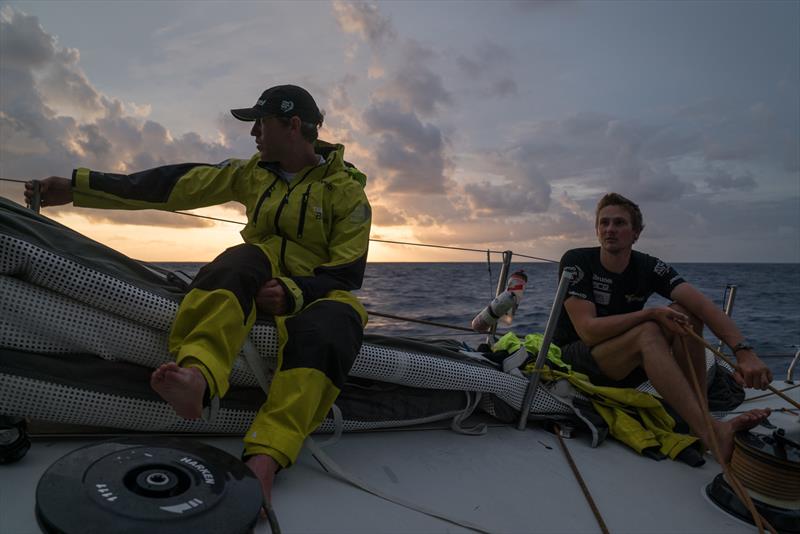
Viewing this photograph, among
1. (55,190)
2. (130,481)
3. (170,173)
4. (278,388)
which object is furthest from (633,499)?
(55,190)

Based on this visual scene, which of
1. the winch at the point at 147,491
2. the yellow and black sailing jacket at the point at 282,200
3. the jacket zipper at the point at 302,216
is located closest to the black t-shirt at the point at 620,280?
the yellow and black sailing jacket at the point at 282,200

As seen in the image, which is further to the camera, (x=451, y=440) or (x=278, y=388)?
(x=451, y=440)

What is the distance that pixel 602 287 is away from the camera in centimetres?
259

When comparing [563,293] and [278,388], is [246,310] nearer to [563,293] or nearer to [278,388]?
[278,388]

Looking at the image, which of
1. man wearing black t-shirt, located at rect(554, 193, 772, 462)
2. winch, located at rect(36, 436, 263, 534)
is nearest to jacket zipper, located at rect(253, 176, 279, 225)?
winch, located at rect(36, 436, 263, 534)

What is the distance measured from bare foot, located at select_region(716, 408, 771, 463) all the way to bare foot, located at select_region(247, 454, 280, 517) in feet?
4.76

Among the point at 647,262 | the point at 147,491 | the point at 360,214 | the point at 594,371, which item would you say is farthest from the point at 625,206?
the point at 147,491

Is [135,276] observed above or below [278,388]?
above

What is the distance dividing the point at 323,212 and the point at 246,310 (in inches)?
24.1

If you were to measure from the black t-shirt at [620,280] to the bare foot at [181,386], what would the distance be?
1.80 m

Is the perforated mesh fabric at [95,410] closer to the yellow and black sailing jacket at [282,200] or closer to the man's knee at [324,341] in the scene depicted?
the man's knee at [324,341]

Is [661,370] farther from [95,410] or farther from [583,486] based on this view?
[95,410]

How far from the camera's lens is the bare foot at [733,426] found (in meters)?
1.80

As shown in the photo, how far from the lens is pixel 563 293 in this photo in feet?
7.27
